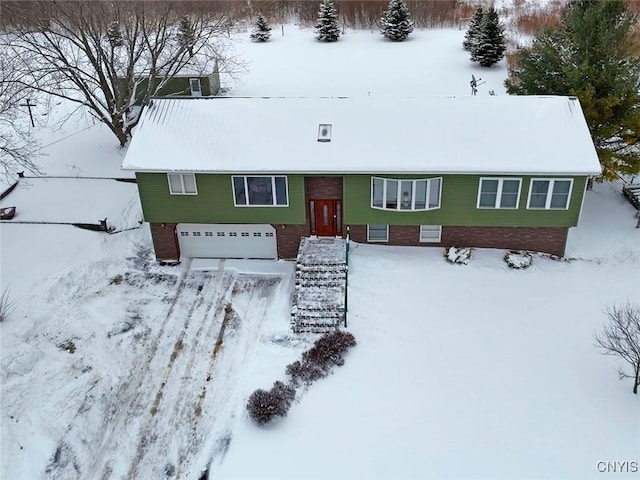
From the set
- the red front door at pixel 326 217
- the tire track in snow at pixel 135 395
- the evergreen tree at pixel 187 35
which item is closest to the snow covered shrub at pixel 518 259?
the red front door at pixel 326 217

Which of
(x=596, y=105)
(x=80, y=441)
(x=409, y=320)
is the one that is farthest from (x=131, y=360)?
(x=596, y=105)

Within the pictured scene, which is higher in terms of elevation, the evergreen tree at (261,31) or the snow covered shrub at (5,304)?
the evergreen tree at (261,31)

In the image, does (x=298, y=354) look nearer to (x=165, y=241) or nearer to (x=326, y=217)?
(x=326, y=217)

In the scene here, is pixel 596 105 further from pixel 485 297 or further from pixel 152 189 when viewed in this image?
pixel 152 189

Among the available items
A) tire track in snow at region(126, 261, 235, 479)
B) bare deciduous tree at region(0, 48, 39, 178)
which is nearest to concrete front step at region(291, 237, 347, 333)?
tire track in snow at region(126, 261, 235, 479)

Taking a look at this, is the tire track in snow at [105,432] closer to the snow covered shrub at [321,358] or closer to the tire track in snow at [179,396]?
the tire track in snow at [179,396]

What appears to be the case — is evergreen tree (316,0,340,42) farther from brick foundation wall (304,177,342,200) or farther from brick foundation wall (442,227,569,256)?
brick foundation wall (442,227,569,256)

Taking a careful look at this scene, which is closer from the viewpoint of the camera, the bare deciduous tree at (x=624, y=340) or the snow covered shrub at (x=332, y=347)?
the bare deciduous tree at (x=624, y=340)
